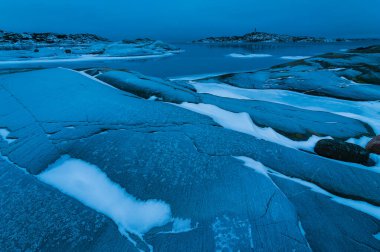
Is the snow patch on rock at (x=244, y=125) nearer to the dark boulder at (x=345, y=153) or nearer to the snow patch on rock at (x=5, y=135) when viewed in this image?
the dark boulder at (x=345, y=153)

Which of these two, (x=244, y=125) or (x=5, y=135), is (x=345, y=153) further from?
(x=5, y=135)

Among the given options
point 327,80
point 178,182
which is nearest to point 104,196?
point 178,182

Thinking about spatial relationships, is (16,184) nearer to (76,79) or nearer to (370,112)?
(76,79)

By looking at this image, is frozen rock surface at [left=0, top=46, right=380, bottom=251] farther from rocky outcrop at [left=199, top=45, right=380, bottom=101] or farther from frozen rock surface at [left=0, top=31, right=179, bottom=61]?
frozen rock surface at [left=0, top=31, right=179, bottom=61]

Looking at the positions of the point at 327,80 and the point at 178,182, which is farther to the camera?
the point at 327,80

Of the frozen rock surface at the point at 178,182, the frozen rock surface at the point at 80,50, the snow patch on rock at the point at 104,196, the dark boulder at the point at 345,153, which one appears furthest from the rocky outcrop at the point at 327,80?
the frozen rock surface at the point at 80,50

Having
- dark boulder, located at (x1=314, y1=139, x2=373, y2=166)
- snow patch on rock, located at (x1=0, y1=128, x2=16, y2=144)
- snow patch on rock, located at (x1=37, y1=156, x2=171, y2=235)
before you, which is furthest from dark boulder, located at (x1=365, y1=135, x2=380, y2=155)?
snow patch on rock, located at (x1=0, y1=128, x2=16, y2=144)

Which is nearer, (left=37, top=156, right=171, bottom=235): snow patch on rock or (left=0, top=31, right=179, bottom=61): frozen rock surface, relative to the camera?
(left=37, top=156, right=171, bottom=235): snow patch on rock

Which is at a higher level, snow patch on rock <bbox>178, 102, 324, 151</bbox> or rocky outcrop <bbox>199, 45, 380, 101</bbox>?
snow patch on rock <bbox>178, 102, 324, 151</bbox>
